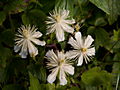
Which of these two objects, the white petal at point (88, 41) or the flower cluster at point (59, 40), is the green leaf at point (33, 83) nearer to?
the flower cluster at point (59, 40)

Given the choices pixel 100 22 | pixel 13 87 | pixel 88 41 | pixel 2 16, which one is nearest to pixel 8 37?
pixel 2 16

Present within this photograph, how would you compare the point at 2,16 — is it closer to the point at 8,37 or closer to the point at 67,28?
the point at 8,37

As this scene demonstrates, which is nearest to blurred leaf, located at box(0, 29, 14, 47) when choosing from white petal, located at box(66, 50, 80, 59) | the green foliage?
the green foliage

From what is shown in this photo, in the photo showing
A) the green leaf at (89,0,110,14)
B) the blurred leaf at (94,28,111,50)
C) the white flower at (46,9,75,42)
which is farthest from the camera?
the blurred leaf at (94,28,111,50)

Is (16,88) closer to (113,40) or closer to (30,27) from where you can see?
(30,27)

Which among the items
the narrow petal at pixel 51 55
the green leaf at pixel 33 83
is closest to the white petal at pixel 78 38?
the narrow petal at pixel 51 55

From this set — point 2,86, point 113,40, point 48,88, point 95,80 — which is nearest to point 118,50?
point 113,40

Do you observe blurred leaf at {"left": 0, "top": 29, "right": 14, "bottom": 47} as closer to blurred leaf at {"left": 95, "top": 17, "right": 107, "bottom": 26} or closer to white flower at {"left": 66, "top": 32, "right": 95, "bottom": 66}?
white flower at {"left": 66, "top": 32, "right": 95, "bottom": 66}

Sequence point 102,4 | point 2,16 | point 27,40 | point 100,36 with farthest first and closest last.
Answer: point 100,36
point 2,16
point 27,40
point 102,4
